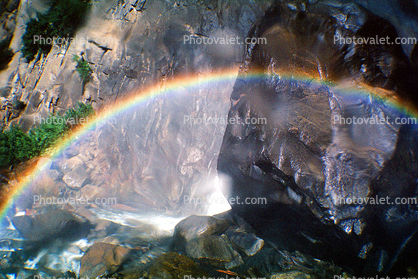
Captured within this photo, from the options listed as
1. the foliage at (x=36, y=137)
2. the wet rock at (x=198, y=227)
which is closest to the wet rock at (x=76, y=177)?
the foliage at (x=36, y=137)

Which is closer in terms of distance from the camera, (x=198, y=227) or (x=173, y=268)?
(x=173, y=268)

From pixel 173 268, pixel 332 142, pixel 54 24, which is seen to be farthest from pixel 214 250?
pixel 54 24

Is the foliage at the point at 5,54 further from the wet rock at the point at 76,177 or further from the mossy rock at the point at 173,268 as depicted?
the mossy rock at the point at 173,268

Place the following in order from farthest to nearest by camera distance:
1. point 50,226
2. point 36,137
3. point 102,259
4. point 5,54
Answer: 1. point 5,54
2. point 36,137
3. point 50,226
4. point 102,259

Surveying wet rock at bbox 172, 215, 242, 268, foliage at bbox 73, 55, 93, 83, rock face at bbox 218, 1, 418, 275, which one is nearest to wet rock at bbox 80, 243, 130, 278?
wet rock at bbox 172, 215, 242, 268

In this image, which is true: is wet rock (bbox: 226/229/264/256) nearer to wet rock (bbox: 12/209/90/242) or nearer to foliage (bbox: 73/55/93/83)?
wet rock (bbox: 12/209/90/242)

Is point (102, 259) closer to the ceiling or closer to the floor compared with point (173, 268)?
closer to the floor

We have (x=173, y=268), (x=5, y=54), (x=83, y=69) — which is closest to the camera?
(x=173, y=268)

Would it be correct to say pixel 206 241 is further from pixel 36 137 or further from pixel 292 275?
pixel 36 137
